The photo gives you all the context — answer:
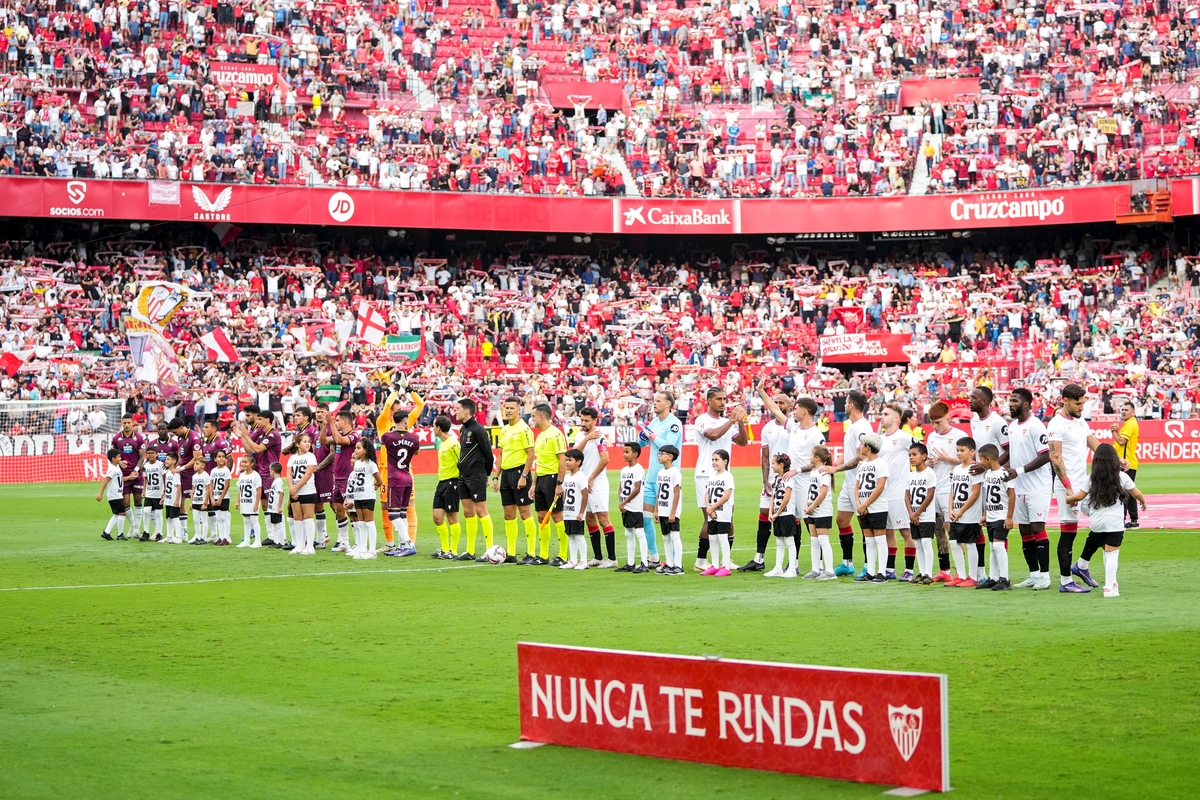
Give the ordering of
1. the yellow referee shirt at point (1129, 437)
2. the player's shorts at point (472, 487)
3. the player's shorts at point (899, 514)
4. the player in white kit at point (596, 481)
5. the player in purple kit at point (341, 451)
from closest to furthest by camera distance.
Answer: the player's shorts at point (899, 514)
the player in white kit at point (596, 481)
the player's shorts at point (472, 487)
the player in purple kit at point (341, 451)
the yellow referee shirt at point (1129, 437)

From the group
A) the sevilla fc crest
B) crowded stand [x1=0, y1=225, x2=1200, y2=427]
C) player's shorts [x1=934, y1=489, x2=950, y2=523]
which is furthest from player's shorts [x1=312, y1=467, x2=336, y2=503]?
crowded stand [x1=0, y1=225, x2=1200, y2=427]

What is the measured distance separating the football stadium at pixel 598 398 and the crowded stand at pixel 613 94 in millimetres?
180

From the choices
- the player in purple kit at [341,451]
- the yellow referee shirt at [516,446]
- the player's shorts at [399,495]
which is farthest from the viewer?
the player in purple kit at [341,451]

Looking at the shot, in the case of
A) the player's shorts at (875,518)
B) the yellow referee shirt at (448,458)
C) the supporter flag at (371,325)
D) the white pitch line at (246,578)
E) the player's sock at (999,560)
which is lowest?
the white pitch line at (246,578)

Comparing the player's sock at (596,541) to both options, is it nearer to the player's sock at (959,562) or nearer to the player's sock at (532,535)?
the player's sock at (532,535)

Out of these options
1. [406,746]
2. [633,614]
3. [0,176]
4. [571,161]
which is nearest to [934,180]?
[571,161]

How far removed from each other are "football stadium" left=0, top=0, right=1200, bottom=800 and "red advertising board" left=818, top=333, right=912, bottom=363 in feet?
0.42

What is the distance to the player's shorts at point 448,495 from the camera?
2002cm

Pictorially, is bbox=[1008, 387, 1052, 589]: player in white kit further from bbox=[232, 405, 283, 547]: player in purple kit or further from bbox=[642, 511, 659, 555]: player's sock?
bbox=[232, 405, 283, 547]: player in purple kit

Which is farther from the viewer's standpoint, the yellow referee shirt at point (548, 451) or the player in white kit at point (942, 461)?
the yellow referee shirt at point (548, 451)

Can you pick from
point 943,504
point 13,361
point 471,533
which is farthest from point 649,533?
point 13,361

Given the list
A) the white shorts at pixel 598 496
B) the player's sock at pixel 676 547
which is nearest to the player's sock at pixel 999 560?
the player's sock at pixel 676 547

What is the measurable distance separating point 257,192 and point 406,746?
41.1 metres

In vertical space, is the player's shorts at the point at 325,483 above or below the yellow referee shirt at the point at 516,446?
below
